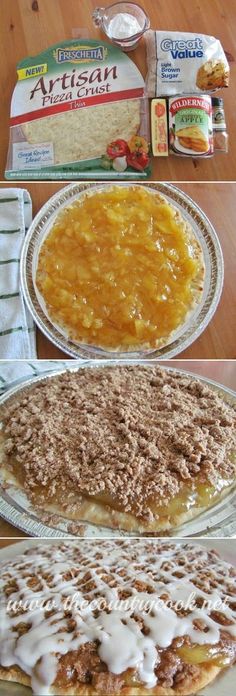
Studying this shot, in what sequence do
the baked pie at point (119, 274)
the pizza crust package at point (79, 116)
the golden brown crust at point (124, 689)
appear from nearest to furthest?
the golden brown crust at point (124, 689) → the baked pie at point (119, 274) → the pizza crust package at point (79, 116)

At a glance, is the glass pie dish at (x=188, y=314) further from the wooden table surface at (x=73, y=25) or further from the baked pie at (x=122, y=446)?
the wooden table surface at (x=73, y=25)

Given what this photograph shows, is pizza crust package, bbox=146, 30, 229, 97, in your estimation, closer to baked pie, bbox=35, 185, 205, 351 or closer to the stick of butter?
the stick of butter

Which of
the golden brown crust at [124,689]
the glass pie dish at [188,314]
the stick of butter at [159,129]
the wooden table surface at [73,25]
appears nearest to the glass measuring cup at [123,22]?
the wooden table surface at [73,25]

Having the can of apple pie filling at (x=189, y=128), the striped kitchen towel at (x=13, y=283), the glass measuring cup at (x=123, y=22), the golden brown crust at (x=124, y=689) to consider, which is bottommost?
the golden brown crust at (x=124, y=689)

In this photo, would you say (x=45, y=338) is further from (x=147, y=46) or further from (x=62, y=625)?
(x=147, y=46)

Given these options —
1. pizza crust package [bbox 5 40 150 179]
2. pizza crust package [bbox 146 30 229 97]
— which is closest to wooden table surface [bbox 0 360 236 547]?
pizza crust package [bbox 5 40 150 179]

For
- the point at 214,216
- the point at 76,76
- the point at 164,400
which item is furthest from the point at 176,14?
the point at 164,400

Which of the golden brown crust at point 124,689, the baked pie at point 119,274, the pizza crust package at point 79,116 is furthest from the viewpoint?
the pizza crust package at point 79,116
